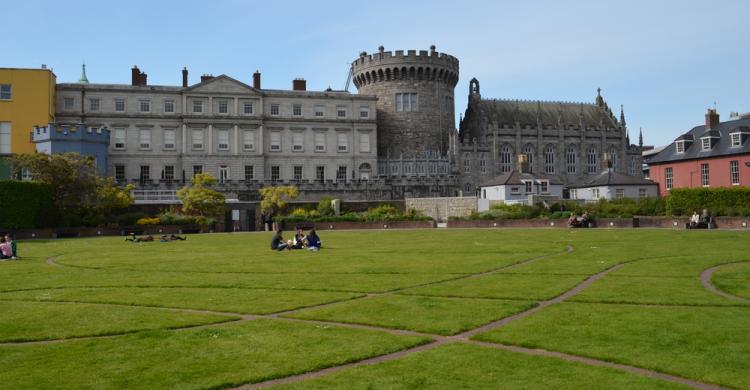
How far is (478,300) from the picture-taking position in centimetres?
1516

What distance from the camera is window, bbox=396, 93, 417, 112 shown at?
81812 mm

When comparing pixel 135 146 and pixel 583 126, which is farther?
pixel 583 126

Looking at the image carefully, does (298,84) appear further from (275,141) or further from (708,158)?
(708,158)

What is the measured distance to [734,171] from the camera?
185 ft

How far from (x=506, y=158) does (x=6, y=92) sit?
54.7 m

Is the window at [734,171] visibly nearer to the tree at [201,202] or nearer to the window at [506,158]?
the window at [506,158]

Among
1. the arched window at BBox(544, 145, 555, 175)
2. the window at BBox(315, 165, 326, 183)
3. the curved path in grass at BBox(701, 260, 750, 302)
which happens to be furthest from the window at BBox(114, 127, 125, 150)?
the curved path in grass at BBox(701, 260, 750, 302)

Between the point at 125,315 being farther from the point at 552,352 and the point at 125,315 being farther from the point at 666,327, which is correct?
the point at 666,327

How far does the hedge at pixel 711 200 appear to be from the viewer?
45031mm

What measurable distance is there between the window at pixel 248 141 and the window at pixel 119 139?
1241 cm

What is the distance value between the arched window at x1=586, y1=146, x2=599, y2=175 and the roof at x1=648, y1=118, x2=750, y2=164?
2143cm

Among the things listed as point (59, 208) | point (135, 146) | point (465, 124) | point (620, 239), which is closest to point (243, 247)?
point (620, 239)

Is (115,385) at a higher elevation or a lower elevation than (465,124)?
lower

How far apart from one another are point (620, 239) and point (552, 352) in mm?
22476
